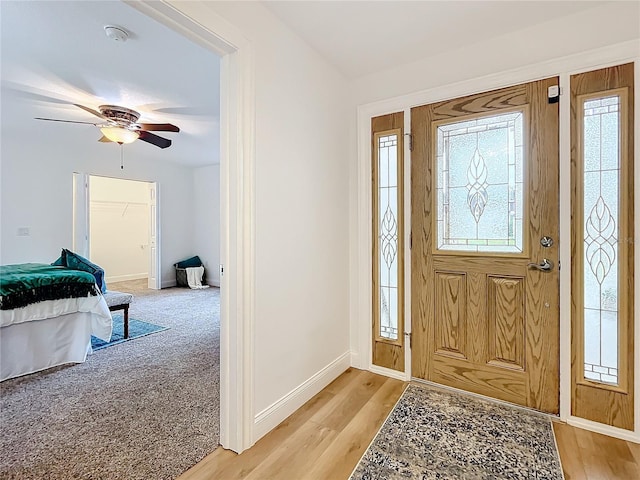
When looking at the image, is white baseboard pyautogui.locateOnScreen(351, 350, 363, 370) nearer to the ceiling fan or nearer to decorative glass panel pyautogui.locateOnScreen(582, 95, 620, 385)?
decorative glass panel pyautogui.locateOnScreen(582, 95, 620, 385)

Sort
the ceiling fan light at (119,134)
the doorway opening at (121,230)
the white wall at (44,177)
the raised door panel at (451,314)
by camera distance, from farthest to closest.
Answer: the doorway opening at (121,230) < the white wall at (44,177) < the ceiling fan light at (119,134) < the raised door panel at (451,314)

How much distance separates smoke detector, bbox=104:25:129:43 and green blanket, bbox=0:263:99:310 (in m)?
1.95

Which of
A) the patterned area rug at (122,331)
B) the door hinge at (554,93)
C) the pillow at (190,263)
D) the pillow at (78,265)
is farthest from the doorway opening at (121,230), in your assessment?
the door hinge at (554,93)

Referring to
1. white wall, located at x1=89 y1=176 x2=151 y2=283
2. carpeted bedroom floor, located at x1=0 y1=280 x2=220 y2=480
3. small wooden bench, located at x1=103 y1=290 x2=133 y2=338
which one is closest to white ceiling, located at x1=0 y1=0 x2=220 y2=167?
small wooden bench, located at x1=103 y1=290 x2=133 y2=338

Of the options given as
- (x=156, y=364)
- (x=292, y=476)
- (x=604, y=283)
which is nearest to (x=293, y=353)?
(x=292, y=476)

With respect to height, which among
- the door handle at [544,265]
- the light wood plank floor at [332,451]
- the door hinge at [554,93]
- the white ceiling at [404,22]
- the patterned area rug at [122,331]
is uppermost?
the white ceiling at [404,22]

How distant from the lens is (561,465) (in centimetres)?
157

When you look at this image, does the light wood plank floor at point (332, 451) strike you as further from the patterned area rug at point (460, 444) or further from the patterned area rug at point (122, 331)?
the patterned area rug at point (122, 331)

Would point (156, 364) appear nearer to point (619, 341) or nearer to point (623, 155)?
point (619, 341)

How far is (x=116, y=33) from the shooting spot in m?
2.07

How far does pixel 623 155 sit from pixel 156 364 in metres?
3.52

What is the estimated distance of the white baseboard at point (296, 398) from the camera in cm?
181

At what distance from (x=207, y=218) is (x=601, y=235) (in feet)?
20.2

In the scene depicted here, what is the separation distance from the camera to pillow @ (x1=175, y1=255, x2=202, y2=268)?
6418 mm
